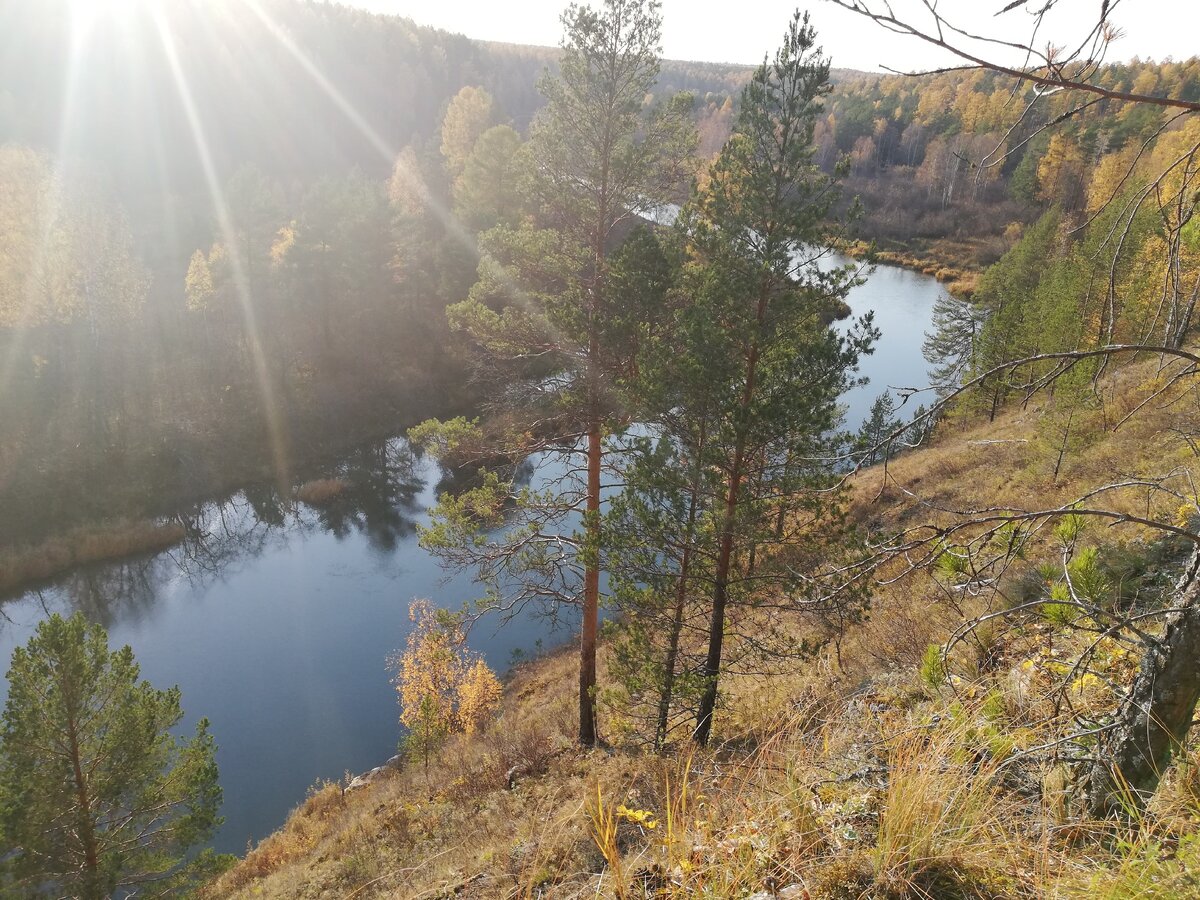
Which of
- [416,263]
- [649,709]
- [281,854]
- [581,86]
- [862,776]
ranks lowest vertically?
→ [281,854]

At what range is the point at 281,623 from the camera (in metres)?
18.9

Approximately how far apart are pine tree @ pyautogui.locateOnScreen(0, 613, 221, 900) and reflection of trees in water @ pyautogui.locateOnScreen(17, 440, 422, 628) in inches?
486

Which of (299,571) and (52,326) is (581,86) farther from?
(52,326)

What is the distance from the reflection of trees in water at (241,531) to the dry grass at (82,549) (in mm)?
381

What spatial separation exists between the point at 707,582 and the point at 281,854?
9.31 m

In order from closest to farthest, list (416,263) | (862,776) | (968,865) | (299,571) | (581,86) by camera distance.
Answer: (968,865) < (862,776) < (581,86) < (299,571) < (416,263)

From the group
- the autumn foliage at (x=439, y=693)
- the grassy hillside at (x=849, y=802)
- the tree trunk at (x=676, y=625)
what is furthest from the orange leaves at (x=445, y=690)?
the tree trunk at (x=676, y=625)

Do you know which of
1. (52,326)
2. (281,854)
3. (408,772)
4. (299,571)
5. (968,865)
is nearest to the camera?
(968,865)

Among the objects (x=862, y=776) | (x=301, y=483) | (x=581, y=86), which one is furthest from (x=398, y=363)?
(x=862, y=776)

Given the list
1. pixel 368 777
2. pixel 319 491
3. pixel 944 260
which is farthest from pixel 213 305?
pixel 944 260

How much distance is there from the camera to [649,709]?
9.30 meters

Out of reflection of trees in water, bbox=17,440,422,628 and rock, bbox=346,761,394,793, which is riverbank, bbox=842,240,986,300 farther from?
rock, bbox=346,761,394,793

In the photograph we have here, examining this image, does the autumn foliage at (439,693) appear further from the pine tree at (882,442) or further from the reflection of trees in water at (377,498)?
the pine tree at (882,442)

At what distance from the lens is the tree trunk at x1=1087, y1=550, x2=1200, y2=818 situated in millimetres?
2080
